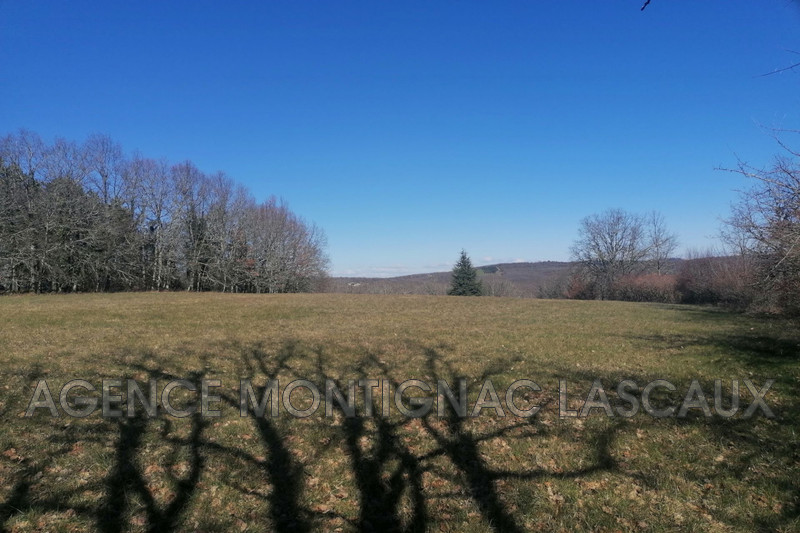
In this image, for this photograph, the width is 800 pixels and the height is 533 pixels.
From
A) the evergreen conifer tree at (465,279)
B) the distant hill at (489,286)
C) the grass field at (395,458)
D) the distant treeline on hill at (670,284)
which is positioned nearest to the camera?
the grass field at (395,458)

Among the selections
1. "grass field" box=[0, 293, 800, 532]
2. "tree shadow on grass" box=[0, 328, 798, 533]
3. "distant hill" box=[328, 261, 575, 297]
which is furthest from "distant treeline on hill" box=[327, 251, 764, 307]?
"tree shadow on grass" box=[0, 328, 798, 533]

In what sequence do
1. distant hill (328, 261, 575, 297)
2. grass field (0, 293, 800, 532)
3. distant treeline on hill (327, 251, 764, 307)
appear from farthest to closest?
1. distant hill (328, 261, 575, 297)
2. distant treeline on hill (327, 251, 764, 307)
3. grass field (0, 293, 800, 532)

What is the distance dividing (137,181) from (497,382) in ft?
126

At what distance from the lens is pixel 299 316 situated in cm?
1639

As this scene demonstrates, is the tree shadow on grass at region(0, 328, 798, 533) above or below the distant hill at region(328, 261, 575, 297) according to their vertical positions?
below

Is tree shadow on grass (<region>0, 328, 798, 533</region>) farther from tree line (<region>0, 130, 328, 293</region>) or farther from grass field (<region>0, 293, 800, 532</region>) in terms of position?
tree line (<region>0, 130, 328, 293</region>)

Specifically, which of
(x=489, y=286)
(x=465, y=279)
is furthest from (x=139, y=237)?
(x=489, y=286)

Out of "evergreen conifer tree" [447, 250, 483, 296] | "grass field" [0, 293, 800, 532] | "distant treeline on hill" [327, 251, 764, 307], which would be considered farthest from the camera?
"evergreen conifer tree" [447, 250, 483, 296]

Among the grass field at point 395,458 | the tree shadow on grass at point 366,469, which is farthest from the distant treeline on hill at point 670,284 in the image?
the tree shadow on grass at point 366,469

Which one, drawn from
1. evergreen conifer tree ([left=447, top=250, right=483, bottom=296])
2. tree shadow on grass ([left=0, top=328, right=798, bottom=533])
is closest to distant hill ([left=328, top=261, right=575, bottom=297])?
evergreen conifer tree ([left=447, top=250, right=483, bottom=296])

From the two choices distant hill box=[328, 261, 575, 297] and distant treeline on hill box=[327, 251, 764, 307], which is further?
distant hill box=[328, 261, 575, 297]

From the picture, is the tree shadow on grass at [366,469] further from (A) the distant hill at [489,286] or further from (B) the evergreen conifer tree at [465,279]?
(A) the distant hill at [489,286]

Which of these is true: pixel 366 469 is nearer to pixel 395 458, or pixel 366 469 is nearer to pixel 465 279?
pixel 395 458

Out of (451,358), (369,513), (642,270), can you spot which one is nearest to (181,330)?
(451,358)
